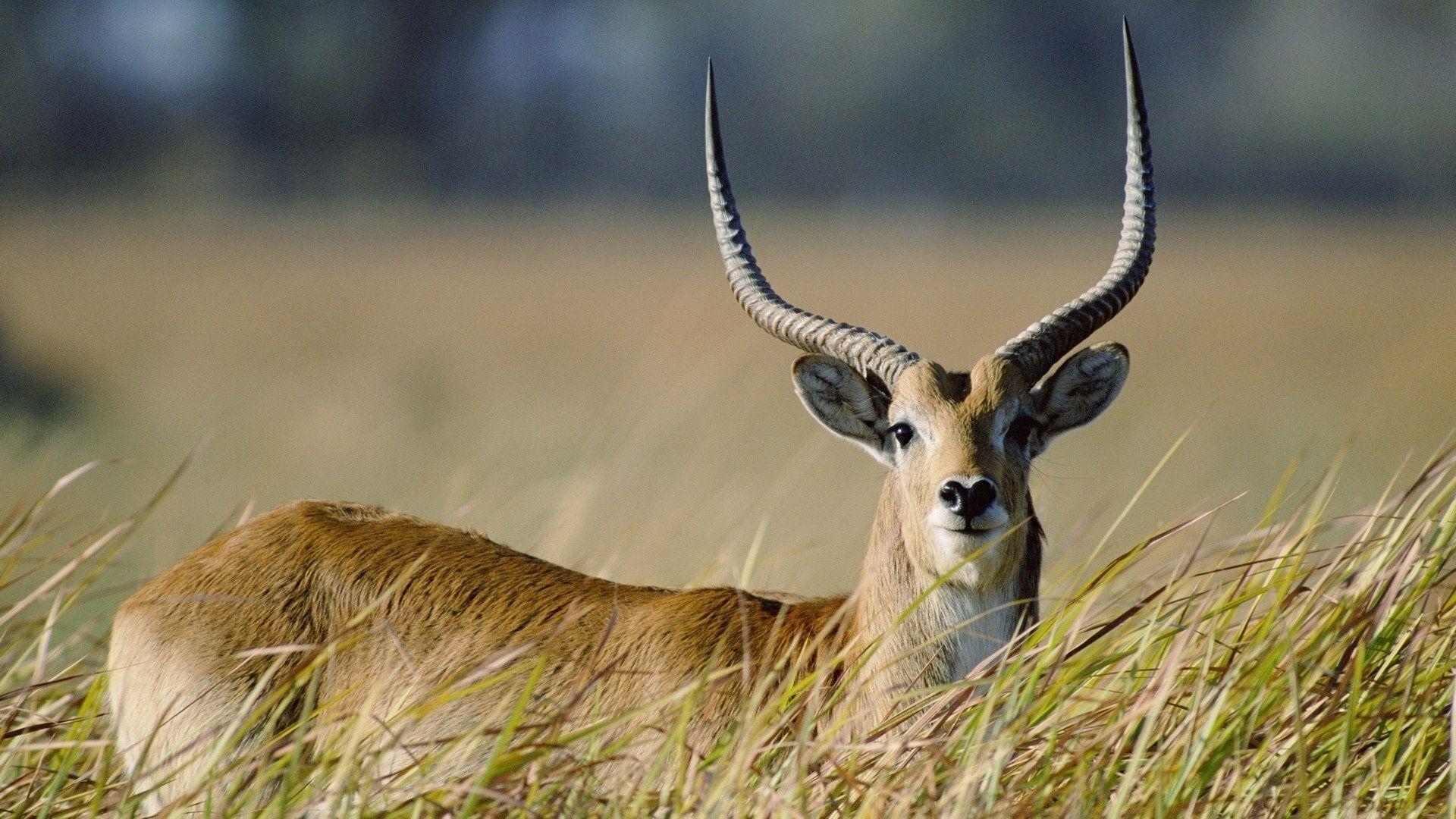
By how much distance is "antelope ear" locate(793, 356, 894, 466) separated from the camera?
6.22 meters

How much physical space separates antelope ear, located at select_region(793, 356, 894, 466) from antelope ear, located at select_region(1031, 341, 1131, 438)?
0.57 metres

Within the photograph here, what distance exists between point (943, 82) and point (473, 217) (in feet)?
114

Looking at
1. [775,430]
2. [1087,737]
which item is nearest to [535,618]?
[1087,737]

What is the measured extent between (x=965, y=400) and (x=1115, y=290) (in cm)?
76

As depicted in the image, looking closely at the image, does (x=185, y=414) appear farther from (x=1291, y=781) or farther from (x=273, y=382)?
(x=1291, y=781)

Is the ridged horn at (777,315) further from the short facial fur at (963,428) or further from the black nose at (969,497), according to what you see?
the black nose at (969,497)

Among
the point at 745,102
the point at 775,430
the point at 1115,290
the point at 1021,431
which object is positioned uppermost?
the point at 745,102

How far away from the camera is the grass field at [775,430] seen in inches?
195

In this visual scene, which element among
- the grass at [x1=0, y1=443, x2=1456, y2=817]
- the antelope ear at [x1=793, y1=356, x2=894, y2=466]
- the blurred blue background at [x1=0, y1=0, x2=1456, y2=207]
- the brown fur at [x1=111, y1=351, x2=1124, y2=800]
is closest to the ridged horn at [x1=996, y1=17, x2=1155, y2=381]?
the brown fur at [x1=111, y1=351, x2=1124, y2=800]

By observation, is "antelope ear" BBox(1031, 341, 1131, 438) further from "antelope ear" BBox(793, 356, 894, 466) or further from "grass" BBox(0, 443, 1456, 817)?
"grass" BBox(0, 443, 1456, 817)

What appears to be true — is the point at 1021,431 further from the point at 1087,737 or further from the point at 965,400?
the point at 1087,737

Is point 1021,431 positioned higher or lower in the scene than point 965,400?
lower

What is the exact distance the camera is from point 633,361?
25375mm

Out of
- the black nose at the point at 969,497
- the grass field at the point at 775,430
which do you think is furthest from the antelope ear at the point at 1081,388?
the black nose at the point at 969,497
